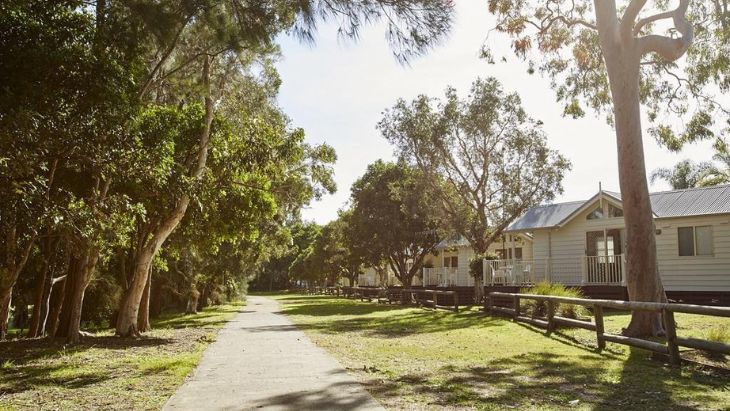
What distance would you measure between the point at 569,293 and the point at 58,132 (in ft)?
48.4

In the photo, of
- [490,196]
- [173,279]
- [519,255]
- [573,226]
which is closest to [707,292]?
[573,226]

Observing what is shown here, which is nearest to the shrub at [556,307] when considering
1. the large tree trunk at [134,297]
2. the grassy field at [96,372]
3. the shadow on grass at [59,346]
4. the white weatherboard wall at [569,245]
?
the white weatherboard wall at [569,245]

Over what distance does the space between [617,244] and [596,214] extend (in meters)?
1.65

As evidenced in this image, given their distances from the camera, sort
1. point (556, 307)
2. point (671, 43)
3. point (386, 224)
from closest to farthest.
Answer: point (671, 43) < point (556, 307) < point (386, 224)

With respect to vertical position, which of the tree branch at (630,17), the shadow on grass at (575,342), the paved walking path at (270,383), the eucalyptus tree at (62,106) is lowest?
the paved walking path at (270,383)

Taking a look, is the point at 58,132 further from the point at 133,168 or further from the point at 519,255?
the point at 519,255

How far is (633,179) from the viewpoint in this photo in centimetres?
1364

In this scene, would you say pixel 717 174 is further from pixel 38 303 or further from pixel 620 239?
pixel 38 303

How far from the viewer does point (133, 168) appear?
9.79m

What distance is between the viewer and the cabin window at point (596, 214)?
86.8 ft

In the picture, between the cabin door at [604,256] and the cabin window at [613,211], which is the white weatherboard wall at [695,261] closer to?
the cabin door at [604,256]

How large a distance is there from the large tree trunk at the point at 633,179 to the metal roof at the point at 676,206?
10.5 meters

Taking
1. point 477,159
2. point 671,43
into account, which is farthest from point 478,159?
point 671,43

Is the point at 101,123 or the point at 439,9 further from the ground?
the point at 439,9
